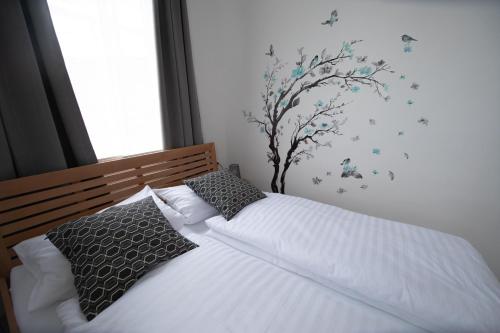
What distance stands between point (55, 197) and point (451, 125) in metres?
2.80

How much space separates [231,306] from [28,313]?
959mm

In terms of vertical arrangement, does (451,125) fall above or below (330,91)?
below

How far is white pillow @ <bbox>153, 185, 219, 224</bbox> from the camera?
159cm

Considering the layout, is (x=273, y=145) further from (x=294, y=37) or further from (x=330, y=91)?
(x=294, y=37)

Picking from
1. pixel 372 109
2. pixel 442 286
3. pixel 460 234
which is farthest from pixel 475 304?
pixel 372 109

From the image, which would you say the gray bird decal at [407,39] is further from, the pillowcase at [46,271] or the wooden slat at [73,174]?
the pillowcase at [46,271]

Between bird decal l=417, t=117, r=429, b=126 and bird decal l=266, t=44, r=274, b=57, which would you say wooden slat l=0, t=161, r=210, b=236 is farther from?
bird decal l=417, t=117, r=429, b=126

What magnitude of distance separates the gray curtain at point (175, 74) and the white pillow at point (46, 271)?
1169 millimetres

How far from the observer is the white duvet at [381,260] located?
0.81 metres

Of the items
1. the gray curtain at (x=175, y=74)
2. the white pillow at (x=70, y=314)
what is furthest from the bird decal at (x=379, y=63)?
the white pillow at (x=70, y=314)

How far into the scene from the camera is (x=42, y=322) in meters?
0.91

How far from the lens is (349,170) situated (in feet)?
6.45

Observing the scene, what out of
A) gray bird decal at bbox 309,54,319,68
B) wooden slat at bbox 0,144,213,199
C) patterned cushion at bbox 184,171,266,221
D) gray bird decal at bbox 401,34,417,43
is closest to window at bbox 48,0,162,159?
wooden slat at bbox 0,144,213,199

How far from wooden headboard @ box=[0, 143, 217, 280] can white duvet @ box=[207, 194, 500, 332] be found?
773mm
